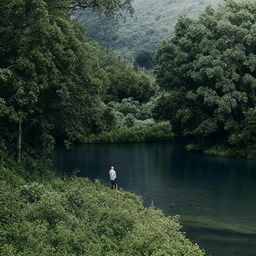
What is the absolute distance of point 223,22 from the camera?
72.9 metres

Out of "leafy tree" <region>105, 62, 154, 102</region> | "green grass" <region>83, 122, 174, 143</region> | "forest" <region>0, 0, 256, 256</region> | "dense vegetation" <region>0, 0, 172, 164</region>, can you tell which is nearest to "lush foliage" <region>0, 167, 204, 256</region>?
"forest" <region>0, 0, 256, 256</region>

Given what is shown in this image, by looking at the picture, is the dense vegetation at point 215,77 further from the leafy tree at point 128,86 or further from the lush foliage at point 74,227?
the lush foliage at point 74,227

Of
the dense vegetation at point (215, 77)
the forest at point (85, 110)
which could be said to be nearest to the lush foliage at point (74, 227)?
the forest at point (85, 110)

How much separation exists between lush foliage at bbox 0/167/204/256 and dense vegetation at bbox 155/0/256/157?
4019 cm

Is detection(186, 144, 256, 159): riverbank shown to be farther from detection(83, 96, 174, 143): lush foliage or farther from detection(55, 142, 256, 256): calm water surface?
detection(83, 96, 174, 143): lush foliage

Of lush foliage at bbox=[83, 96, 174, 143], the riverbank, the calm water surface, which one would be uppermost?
lush foliage at bbox=[83, 96, 174, 143]

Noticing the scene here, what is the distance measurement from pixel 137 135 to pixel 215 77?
73.6ft

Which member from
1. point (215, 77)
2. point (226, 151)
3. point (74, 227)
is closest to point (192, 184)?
point (226, 151)

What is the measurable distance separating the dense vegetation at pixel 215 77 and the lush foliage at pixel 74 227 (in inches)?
1582

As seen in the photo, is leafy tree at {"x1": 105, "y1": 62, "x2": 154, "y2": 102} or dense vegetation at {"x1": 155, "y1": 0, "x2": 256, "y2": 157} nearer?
dense vegetation at {"x1": 155, "y1": 0, "x2": 256, "y2": 157}

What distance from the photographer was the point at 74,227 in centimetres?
2652

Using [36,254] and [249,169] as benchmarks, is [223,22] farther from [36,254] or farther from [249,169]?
[36,254]

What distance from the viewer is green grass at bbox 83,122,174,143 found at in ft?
294

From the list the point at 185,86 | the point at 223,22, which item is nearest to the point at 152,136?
the point at 185,86
